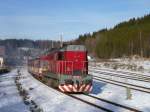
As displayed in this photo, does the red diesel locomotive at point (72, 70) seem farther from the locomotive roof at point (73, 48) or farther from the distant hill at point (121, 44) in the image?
the distant hill at point (121, 44)

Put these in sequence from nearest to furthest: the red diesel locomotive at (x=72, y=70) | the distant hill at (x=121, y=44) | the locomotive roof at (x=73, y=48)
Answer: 1. the red diesel locomotive at (x=72, y=70)
2. the locomotive roof at (x=73, y=48)
3. the distant hill at (x=121, y=44)

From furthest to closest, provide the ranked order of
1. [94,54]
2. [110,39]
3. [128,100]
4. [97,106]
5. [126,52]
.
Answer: [110,39] → [94,54] → [126,52] → [128,100] → [97,106]

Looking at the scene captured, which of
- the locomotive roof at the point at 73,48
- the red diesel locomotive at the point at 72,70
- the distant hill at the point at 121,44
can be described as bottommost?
the red diesel locomotive at the point at 72,70

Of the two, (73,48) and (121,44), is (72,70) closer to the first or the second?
(73,48)

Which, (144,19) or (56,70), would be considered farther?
(144,19)

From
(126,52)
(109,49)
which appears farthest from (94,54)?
(126,52)

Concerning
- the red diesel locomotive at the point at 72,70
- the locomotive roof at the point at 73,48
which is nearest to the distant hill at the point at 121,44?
the red diesel locomotive at the point at 72,70

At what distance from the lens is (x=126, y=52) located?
Result: 135125mm

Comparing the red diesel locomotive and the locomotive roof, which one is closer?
the red diesel locomotive

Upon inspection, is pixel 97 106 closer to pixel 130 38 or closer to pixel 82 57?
pixel 82 57

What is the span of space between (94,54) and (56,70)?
11966 cm

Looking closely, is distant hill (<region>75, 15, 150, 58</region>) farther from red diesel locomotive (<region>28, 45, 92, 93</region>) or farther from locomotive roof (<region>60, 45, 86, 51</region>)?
locomotive roof (<region>60, 45, 86, 51</region>)

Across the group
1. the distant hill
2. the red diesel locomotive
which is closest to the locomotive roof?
the red diesel locomotive

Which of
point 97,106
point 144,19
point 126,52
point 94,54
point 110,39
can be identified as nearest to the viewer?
point 97,106
